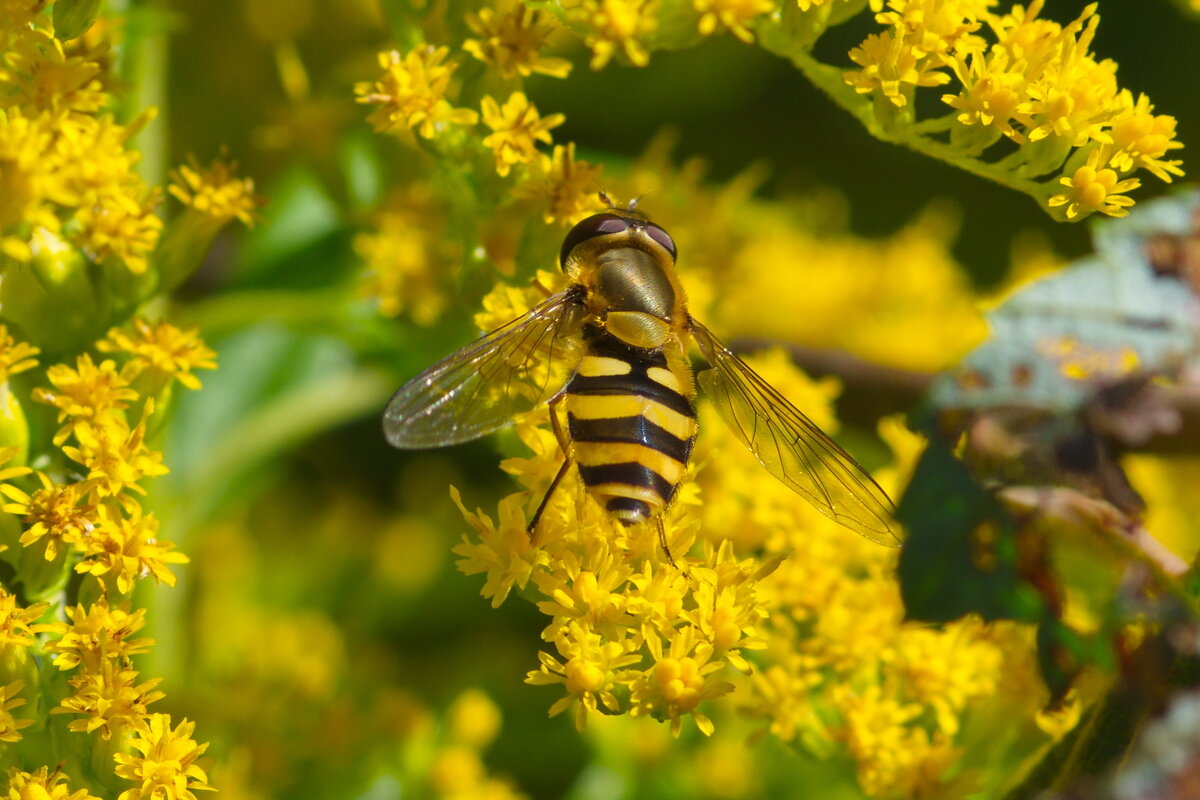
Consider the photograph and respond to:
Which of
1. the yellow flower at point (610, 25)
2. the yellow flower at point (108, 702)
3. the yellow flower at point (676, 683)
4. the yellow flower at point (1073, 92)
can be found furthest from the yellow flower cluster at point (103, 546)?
the yellow flower at point (1073, 92)

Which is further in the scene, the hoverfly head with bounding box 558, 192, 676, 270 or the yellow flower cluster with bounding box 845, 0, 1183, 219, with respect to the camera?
the hoverfly head with bounding box 558, 192, 676, 270

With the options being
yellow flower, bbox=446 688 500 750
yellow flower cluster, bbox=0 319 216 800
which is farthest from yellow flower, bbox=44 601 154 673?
yellow flower, bbox=446 688 500 750

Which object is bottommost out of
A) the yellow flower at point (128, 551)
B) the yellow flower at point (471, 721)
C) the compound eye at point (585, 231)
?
the yellow flower at point (471, 721)

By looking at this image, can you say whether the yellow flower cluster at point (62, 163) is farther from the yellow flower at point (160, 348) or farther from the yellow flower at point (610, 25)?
the yellow flower at point (610, 25)

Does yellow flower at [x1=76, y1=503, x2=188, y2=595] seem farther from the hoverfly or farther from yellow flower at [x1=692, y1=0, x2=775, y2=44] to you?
yellow flower at [x1=692, y1=0, x2=775, y2=44]

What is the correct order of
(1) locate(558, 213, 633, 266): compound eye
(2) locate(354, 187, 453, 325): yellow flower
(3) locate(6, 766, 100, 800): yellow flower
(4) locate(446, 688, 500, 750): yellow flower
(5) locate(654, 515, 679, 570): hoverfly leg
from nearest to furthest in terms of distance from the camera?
(3) locate(6, 766, 100, 800): yellow flower, (5) locate(654, 515, 679, 570): hoverfly leg, (1) locate(558, 213, 633, 266): compound eye, (2) locate(354, 187, 453, 325): yellow flower, (4) locate(446, 688, 500, 750): yellow flower

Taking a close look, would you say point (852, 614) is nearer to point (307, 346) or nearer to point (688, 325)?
point (688, 325)

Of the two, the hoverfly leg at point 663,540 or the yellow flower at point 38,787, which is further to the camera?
the hoverfly leg at point 663,540
